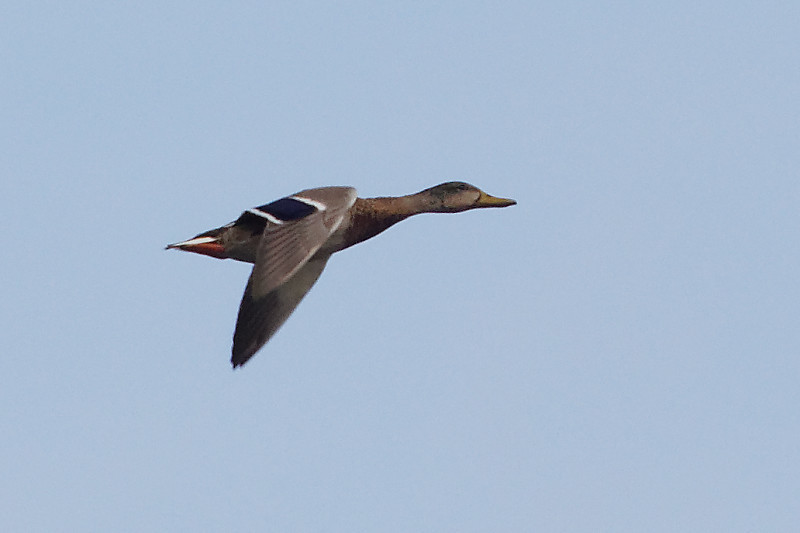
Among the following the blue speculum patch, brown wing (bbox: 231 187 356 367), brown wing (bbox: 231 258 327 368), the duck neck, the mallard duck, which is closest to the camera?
brown wing (bbox: 231 187 356 367)

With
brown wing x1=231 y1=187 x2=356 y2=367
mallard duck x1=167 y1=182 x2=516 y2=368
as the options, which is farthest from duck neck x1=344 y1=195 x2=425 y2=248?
brown wing x1=231 y1=187 x2=356 y2=367

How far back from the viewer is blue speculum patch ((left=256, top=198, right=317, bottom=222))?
14727 millimetres

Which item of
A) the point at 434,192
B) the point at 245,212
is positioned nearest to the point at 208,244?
the point at 245,212

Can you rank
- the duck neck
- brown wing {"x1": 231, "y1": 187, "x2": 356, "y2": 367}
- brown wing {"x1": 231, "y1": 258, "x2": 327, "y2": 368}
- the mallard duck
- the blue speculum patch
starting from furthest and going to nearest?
the duck neck, brown wing {"x1": 231, "y1": 258, "x2": 327, "y2": 368}, the blue speculum patch, the mallard duck, brown wing {"x1": 231, "y1": 187, "x2": 356, "y2": 367}

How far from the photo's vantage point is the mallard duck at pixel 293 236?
14133mm

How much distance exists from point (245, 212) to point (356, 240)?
4.83ft

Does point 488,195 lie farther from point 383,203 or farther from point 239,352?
point 239,352

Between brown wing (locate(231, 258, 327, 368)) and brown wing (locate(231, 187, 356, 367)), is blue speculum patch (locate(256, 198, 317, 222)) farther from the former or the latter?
brown wing (locate(231, 258, 327, 368))

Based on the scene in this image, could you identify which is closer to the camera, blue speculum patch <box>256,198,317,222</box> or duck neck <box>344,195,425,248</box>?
blue speculum patch <box>256,198,317,222</box>

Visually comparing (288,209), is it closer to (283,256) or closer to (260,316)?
(283,256)

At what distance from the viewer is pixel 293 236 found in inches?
566

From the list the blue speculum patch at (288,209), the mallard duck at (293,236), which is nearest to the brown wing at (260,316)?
the mallard duck at (293,236)

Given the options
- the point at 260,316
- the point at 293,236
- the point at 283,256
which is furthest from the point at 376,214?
the point at 283,256

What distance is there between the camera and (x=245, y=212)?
1591 centimetres
